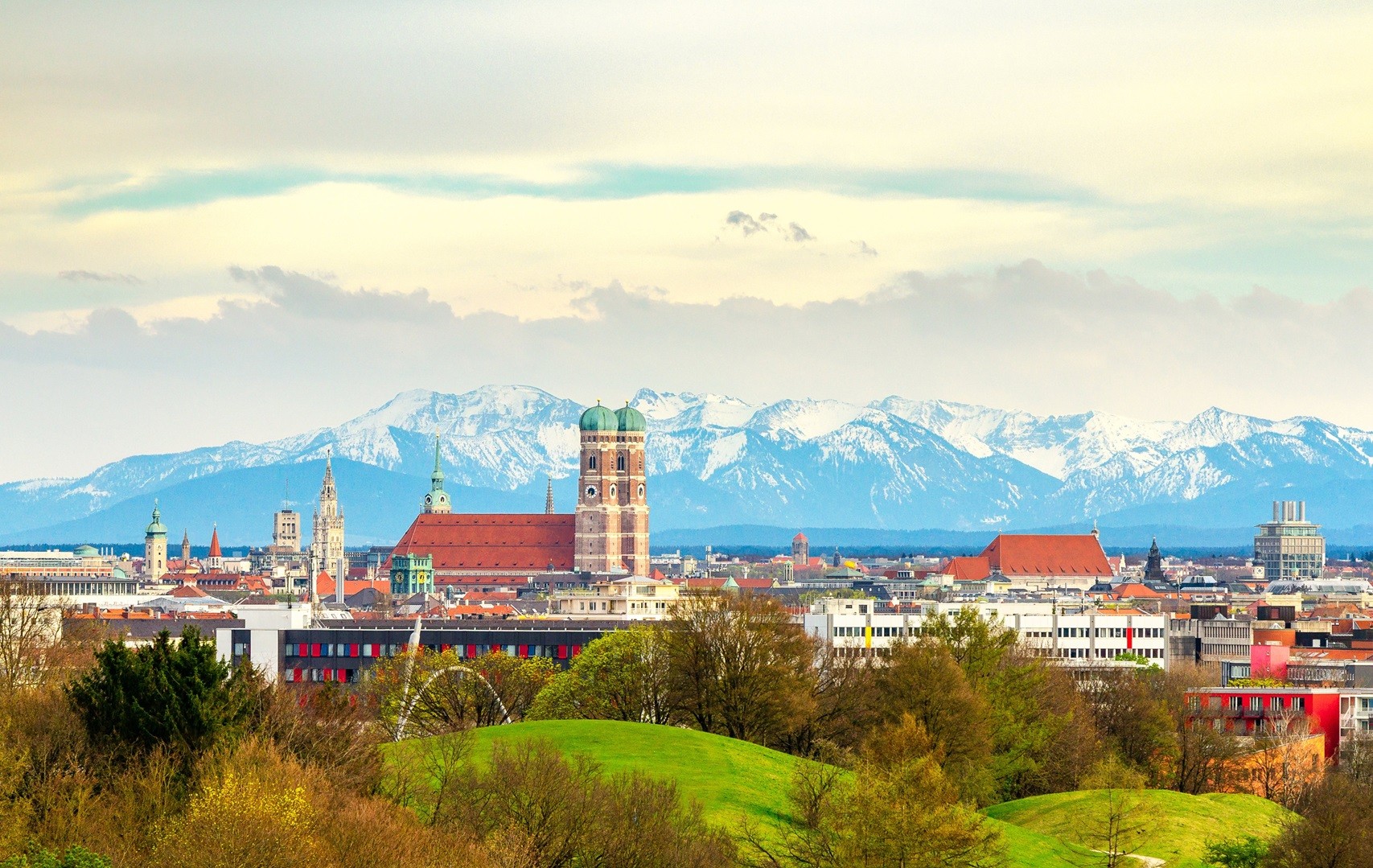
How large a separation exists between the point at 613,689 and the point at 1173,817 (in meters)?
24.0

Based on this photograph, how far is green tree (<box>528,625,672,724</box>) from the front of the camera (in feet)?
299

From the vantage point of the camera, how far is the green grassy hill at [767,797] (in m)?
66.1

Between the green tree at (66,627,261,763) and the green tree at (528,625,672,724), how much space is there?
3456 centimetres

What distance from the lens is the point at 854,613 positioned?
14800cm

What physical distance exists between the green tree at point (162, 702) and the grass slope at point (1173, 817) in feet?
93.0

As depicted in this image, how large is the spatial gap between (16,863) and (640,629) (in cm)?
6858

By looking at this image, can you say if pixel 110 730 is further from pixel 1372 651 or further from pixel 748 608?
pixel 1372 651

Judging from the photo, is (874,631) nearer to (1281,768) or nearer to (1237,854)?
(1281,768)

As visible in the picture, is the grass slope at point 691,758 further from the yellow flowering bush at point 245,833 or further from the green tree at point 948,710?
the yellow flowering bush at point 245,833

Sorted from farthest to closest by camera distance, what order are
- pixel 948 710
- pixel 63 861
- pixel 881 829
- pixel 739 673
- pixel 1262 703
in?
pixel 1262 703
pixel 739 673
pixel 948 710
pixel 881 829
pixel 63 861

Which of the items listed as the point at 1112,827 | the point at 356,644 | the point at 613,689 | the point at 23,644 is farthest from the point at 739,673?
the point at 356,644

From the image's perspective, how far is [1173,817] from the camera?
76625 mm

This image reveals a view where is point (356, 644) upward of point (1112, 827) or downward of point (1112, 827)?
upward

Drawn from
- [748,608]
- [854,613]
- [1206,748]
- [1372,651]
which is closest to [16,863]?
[748,608]
